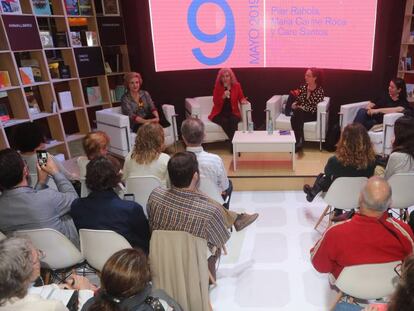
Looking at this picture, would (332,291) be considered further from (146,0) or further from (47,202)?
(146,0)

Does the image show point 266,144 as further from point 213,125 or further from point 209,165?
point 209,165

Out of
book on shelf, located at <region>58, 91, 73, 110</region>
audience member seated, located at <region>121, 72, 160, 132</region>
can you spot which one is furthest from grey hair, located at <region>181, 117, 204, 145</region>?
book on shelf, located at <region>58, 91, 73, 110</region>

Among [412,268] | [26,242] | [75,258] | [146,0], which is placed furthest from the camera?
[146,0]

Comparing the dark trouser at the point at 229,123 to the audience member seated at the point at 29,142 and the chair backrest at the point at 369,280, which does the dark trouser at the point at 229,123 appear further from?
the chair backrest at the point at 369,280

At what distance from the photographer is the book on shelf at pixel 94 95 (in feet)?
18.8

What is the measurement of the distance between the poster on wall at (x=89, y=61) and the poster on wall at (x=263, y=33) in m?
0.89

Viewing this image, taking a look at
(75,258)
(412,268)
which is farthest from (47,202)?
(412,268)

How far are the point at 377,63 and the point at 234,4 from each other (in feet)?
7.54

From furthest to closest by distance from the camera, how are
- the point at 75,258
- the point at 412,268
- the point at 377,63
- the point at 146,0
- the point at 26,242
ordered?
the point at 146,0
the point at 377,63
the point at 75,258
the point at 26,242
the point at 412,268

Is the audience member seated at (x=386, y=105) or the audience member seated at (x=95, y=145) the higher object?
the audience member seated at (x=95, y=145)

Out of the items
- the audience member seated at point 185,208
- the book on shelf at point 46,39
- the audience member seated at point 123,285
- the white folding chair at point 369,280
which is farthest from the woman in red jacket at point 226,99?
the audience member seated at point 123,285

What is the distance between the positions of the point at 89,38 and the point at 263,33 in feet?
8.75

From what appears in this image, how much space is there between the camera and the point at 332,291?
8.71ft

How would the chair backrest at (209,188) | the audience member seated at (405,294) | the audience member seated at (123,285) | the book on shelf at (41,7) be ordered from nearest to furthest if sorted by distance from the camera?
the audience member seated at (405,294) < the audience member seated at (123,285) < the chair backrest at (209,188) < the book on shelf at (41,7)
